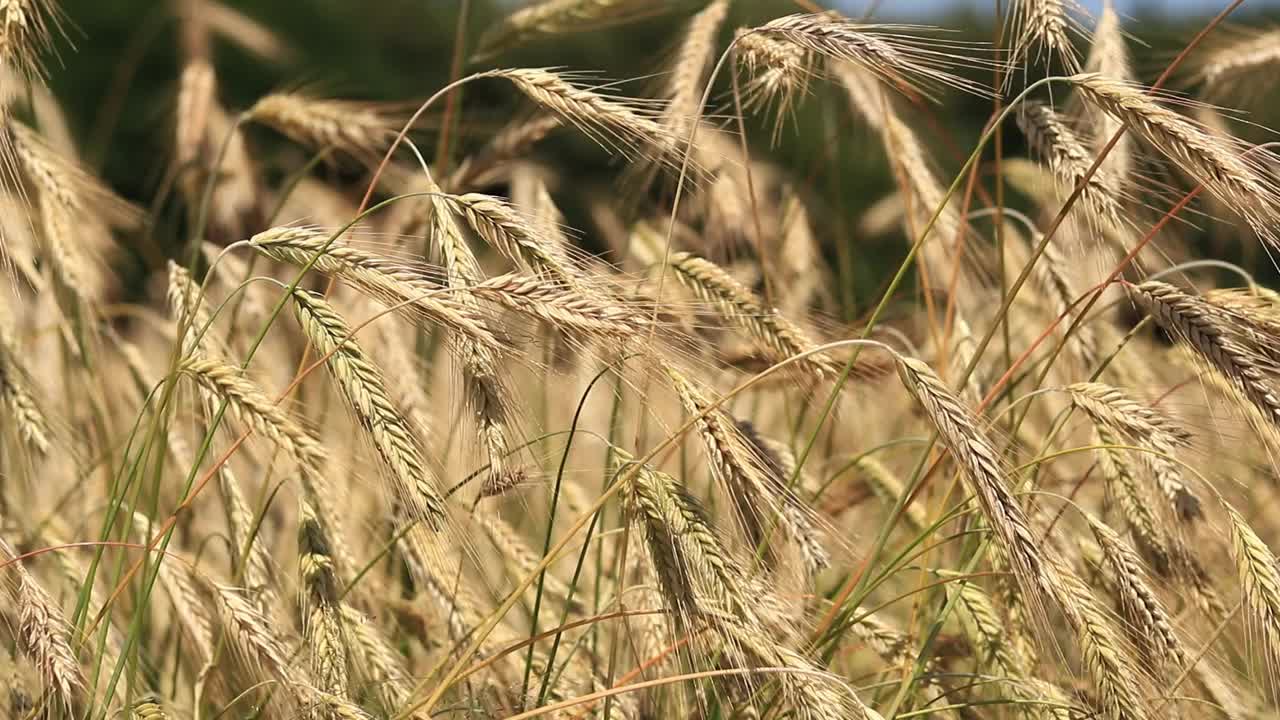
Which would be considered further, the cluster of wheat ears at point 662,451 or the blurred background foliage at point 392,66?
the blurred background foliage at point 392,66

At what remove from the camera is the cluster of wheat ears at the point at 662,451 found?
56.2 inches

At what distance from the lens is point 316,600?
1532 mm


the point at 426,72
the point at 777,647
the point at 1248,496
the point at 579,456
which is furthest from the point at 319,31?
the point at 777,647

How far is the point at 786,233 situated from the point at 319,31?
898cm

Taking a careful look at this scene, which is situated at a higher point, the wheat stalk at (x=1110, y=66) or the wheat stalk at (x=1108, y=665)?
the wheat stalk at (x=1110, y=66)

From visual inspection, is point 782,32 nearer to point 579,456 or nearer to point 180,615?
point 180,615

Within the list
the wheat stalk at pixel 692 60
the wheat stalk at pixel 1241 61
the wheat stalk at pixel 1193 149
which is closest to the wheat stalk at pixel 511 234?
the wheat stalk at pixel 1193 149

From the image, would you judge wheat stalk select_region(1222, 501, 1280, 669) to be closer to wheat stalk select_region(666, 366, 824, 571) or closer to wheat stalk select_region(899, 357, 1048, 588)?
wheat stalk select_region(899, 357, 1048, 588)

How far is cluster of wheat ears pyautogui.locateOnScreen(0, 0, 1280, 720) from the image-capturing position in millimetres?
1427

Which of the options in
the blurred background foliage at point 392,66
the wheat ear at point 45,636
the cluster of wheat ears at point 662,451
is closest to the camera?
the wheat ear at point 45,636

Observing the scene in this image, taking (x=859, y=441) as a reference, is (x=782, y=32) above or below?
above

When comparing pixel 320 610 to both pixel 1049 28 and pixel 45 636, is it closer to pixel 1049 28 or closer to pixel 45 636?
pixel 45 636

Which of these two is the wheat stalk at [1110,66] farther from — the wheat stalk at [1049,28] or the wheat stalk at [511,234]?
the wheat stalk at [511,234]

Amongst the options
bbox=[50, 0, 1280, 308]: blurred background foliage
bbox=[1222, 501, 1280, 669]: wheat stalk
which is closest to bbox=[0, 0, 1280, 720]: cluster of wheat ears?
bbox=[1222, 501, 1280, 669]: wheat stalk
